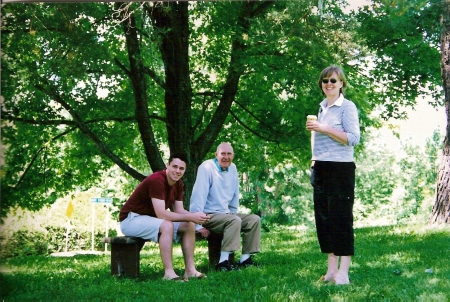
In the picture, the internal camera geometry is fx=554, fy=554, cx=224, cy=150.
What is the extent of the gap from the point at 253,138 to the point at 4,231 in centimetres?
370

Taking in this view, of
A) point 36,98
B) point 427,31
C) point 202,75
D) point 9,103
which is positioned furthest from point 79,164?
point 427,31

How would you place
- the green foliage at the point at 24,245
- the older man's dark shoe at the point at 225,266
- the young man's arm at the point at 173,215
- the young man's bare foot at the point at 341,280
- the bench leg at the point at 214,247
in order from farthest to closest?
1. the bench leg at the point at 214,247
2. the older man's dark shoe at the point at 225,266
3. the young man's arm at the point at 173,215
4. the green foliage at the point at 24,245
5. the young man's bare foot at the point at 341,280

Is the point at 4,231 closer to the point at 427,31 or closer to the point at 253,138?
the point at 427,31

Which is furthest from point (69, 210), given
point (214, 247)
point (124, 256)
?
point (214, 247)

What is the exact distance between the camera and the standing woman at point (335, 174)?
10.7ft

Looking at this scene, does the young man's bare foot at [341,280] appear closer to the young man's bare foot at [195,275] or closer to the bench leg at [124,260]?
the young man's bare foot at [195,275]

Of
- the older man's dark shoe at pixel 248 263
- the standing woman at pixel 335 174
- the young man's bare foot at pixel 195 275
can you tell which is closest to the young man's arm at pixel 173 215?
the young man's bare foot at pixel 195 275

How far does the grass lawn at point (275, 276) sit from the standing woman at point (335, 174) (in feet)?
0.71

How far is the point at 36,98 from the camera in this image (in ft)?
13.1

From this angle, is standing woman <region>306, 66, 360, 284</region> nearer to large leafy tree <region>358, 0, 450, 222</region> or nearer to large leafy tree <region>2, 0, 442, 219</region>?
large leafy tree <region>358, 0, 450, 222</region>

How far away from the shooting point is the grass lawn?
120 inches

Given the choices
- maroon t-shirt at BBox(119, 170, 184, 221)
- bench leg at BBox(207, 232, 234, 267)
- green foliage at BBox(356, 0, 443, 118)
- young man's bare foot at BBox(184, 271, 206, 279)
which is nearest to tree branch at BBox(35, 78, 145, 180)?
maroon t-shirt at BBox(119, 170, 184, 221)

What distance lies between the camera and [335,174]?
130 inches

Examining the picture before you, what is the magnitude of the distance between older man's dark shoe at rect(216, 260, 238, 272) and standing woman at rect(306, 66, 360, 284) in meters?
0.88
